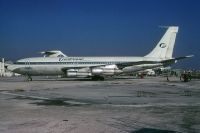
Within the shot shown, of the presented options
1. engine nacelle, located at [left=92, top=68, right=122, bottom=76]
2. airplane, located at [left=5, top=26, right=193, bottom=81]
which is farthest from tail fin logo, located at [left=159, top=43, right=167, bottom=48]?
engine nacelle, located at [left=92, top=68, right=122, bottom=76]

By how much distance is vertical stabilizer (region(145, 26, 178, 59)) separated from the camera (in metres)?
55.3

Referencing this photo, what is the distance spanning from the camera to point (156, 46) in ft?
183

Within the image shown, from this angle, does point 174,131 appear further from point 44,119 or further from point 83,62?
point 83,62

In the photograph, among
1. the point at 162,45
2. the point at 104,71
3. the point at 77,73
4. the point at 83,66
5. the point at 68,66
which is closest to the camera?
the point at 77,73

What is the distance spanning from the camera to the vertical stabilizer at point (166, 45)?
181 ft

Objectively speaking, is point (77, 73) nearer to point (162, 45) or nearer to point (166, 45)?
point (162, 45)

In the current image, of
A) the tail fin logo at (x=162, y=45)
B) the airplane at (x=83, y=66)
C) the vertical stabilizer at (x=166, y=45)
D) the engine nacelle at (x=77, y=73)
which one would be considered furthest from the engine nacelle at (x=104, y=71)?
the tail fin logo at (x=162, y=45)

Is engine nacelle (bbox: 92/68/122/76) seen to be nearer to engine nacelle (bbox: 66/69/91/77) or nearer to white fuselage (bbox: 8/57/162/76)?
white fuselage (bbox: 8/57/162/76)

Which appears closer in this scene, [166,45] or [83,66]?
[83,66]

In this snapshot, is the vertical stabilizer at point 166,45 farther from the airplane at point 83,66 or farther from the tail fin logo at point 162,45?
the airplane at point 83,66

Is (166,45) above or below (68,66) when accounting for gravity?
above

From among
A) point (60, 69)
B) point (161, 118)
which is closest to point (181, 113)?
point (161, 118)

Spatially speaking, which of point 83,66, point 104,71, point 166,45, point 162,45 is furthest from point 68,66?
point 166,45

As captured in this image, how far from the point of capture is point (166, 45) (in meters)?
55.6
